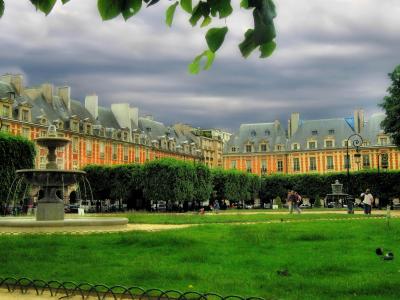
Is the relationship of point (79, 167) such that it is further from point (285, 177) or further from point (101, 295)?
point (101, 295)

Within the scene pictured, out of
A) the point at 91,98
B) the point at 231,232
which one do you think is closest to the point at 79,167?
the point at 91,98

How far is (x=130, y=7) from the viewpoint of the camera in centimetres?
294

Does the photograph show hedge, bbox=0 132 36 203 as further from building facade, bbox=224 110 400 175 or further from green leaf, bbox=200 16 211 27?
building facade, bbox=224 110 400 175

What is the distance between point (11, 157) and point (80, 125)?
28.3m

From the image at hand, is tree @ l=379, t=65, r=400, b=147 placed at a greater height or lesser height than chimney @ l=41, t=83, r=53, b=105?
lesser

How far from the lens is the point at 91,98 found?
74.9 meters

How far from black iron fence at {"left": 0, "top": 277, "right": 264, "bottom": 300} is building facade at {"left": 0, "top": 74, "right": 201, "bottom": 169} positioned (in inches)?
2019

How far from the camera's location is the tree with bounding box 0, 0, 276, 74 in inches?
109

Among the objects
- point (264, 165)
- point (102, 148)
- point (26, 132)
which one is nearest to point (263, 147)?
point (264, 165)

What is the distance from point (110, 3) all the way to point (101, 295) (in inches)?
223

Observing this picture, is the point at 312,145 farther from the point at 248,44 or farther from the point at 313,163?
the point at 248,44

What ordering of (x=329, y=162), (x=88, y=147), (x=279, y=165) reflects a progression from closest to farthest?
(x=88, y=147)
(x=329, y=162)
(x=279, y=165)

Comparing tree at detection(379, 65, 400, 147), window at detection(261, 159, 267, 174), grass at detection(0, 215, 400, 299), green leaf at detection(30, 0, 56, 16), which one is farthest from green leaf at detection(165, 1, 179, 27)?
window at detection(261, 159, 267, 174)

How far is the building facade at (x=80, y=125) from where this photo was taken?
59719 mm
